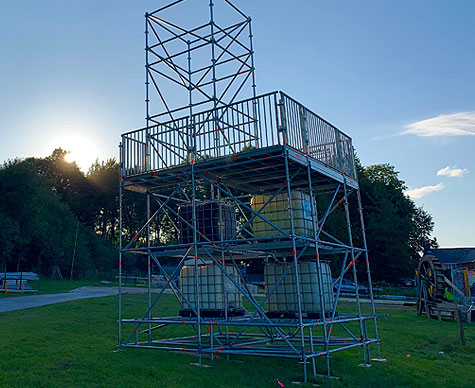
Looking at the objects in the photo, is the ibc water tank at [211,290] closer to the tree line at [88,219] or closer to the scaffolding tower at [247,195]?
the scaffolding tower at [247,195]

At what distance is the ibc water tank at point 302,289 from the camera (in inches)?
515

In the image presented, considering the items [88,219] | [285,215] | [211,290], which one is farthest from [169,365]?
[88,219]

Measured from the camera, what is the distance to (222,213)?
14516 millimetres

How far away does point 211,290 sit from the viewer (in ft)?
46.1

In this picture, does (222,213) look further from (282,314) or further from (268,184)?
(282,314)

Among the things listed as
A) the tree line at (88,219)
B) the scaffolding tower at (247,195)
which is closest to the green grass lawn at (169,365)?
the scaffolding tower at (247,195)

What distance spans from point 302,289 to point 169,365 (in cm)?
419

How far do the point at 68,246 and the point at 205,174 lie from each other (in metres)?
47.4

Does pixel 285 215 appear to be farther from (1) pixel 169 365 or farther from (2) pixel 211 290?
(1) pixel 169 365

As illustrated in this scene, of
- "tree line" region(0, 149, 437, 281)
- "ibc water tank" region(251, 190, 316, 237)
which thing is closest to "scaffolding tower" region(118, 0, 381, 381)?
"ibc water tank" region(251, 190, 316, 237)

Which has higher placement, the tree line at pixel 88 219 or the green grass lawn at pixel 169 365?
the tree line at pixel 88 219

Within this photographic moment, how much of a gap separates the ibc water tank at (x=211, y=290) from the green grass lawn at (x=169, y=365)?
1.56m

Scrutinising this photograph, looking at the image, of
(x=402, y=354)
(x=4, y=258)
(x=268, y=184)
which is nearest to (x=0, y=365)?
(x=268, y=184)

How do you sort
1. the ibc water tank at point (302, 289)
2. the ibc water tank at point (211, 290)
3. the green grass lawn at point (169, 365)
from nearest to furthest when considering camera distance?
the green grass lawn at point (169, 365), the ibc water tank at point (302, 289), the ibc water tank at point (211, 290)
